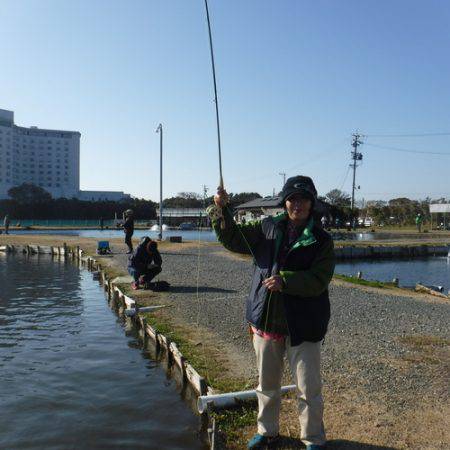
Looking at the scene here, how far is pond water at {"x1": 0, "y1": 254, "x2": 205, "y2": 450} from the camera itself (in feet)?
17.6

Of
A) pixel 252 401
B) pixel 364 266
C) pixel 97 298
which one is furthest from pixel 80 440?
pixel 364 266

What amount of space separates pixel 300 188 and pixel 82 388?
4719 mm

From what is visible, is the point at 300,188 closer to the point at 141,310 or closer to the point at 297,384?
the point at 297,384

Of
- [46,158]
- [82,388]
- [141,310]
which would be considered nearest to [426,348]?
[82,388]

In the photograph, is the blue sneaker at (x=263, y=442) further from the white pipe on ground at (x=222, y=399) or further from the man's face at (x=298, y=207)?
the man's face at (x=298, y=207)

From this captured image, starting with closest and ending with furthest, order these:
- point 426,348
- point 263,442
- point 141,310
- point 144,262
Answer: point 263,442, point 426,348, point 141,310, point 144,262

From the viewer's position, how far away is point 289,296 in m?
3.99

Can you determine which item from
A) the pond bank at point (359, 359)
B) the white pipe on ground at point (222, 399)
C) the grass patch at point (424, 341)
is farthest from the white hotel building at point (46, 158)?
the white pipe on ground at point (222, 399)

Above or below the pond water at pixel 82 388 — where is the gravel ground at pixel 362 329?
above

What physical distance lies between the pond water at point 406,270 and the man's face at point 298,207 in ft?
68.9

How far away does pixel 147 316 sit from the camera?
393 inches

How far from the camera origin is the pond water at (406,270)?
2606cm

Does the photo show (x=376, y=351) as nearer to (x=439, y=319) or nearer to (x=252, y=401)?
(x=252, y=401)

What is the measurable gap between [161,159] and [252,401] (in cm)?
3229
